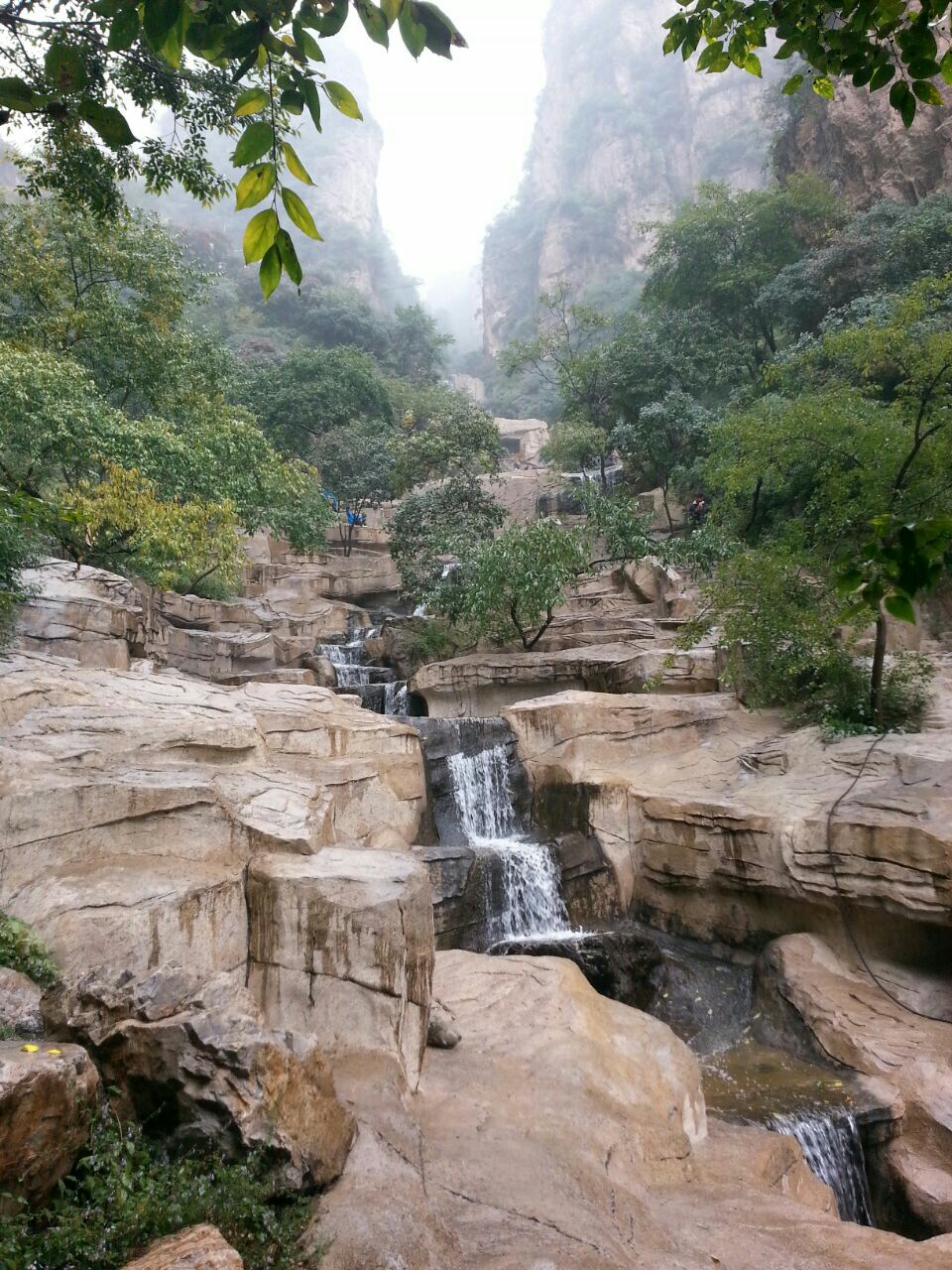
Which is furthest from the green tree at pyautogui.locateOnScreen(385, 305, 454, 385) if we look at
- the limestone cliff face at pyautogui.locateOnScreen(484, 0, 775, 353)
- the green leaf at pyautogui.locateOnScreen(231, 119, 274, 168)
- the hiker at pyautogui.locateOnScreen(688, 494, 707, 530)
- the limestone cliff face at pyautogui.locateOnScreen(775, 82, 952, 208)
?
the green leaf at pyautogui.locateOnScreen(231, 119, 274, 168)

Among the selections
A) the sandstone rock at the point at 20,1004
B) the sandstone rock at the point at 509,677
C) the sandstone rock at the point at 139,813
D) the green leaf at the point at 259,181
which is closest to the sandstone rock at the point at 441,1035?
the sandstone rock at the point at 139,813

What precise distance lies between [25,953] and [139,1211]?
6.52 feet

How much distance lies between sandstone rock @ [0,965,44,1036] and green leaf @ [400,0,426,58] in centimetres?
423

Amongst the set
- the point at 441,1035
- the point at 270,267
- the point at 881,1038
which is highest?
the point at 270,267

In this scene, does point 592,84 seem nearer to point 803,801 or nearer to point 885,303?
point 885,303

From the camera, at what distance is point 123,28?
1.70m

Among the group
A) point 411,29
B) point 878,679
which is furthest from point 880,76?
point 878,679

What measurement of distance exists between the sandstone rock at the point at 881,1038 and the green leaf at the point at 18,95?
8.51 m

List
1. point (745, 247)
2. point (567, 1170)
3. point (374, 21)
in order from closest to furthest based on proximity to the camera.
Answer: point (374, 21)
point (567, 1170)
point (745, 247)

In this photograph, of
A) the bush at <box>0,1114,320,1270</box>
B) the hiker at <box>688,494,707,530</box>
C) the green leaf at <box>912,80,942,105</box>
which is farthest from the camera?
the hiker at <box>688,494,707,530</box>

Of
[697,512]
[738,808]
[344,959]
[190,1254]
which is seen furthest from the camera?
[697,512]

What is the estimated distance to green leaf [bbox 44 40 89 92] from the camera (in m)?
1.89

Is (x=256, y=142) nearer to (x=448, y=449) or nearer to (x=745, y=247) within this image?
(x=448, y=449)

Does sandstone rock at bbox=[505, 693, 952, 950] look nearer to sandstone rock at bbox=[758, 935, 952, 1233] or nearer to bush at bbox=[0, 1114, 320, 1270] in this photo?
sandstone rock at bbox=[758, 935, 952, 1233]
